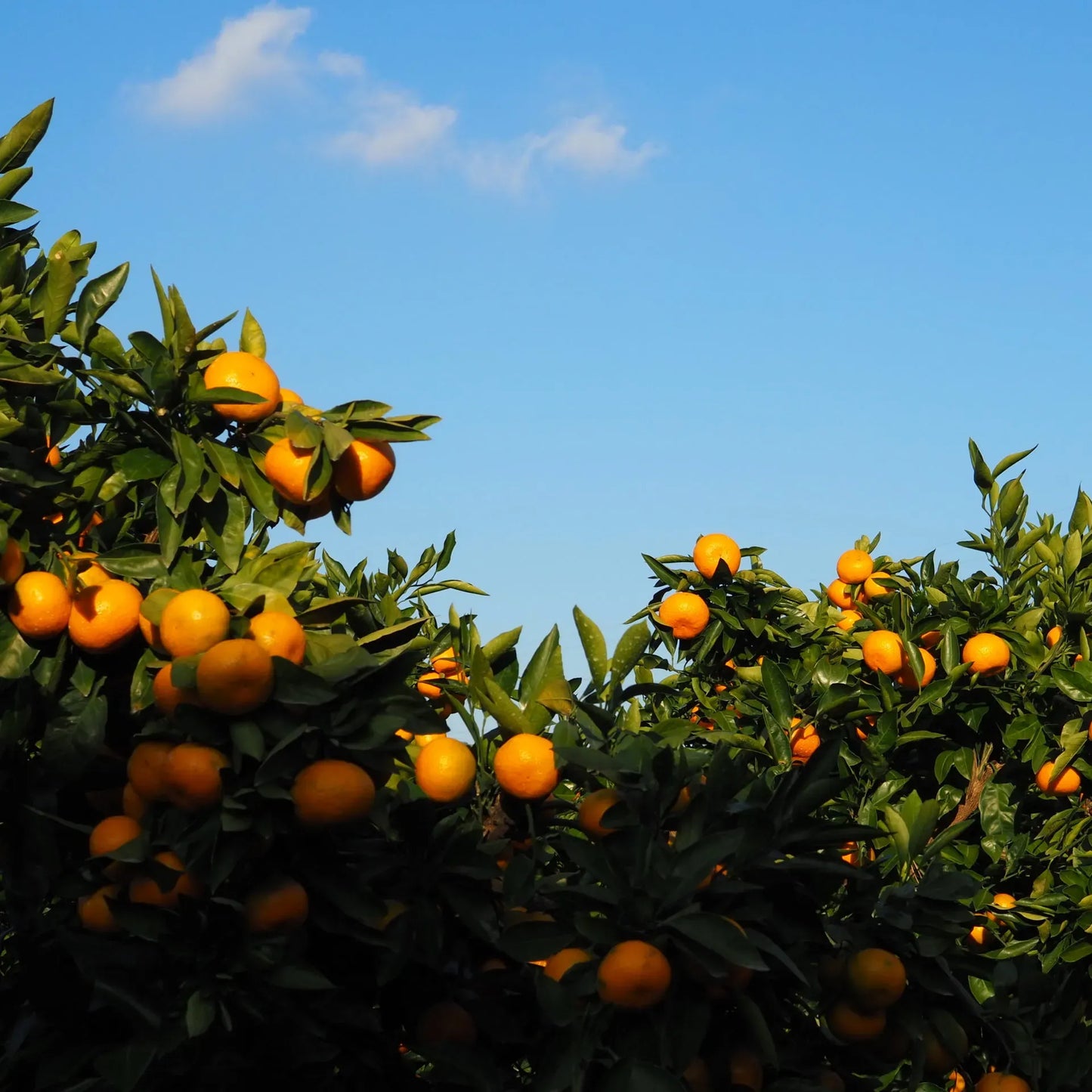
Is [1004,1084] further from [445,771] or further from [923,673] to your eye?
[923,673]

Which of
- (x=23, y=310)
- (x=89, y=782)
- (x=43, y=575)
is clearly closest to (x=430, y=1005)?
(x=89, y=782)

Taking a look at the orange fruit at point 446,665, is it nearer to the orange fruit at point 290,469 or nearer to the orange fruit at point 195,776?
the orange fruit at point 290,469

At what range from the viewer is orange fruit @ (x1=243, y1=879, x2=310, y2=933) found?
217 centimetres

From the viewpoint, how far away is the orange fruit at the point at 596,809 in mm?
2443

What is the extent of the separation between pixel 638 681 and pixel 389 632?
66 cm

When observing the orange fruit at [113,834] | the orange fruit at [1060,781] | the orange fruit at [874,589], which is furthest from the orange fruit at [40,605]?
the orange fruit at [874,589]

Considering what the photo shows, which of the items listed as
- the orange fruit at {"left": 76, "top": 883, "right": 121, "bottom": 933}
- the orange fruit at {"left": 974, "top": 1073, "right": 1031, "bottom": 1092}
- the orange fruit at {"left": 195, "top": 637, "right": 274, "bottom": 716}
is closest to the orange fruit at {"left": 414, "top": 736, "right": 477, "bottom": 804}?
the orange fruit at {"left": 195, "top": 637, "right": 274, "bottom": 716}

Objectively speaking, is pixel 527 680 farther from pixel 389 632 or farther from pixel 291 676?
pixel 291 676

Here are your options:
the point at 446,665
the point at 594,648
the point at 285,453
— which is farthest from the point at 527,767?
the point at 446,665

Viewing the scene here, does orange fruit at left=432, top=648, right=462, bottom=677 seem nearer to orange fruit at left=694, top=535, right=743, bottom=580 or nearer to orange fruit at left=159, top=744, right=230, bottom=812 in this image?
orange fruit at left=694, top=535, right=743, bottom=580

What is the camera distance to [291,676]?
224 centimetres

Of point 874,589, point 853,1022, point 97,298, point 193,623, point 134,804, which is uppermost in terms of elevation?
point 874,589

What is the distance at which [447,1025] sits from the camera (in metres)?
2.37

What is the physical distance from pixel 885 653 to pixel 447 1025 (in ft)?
8.76
